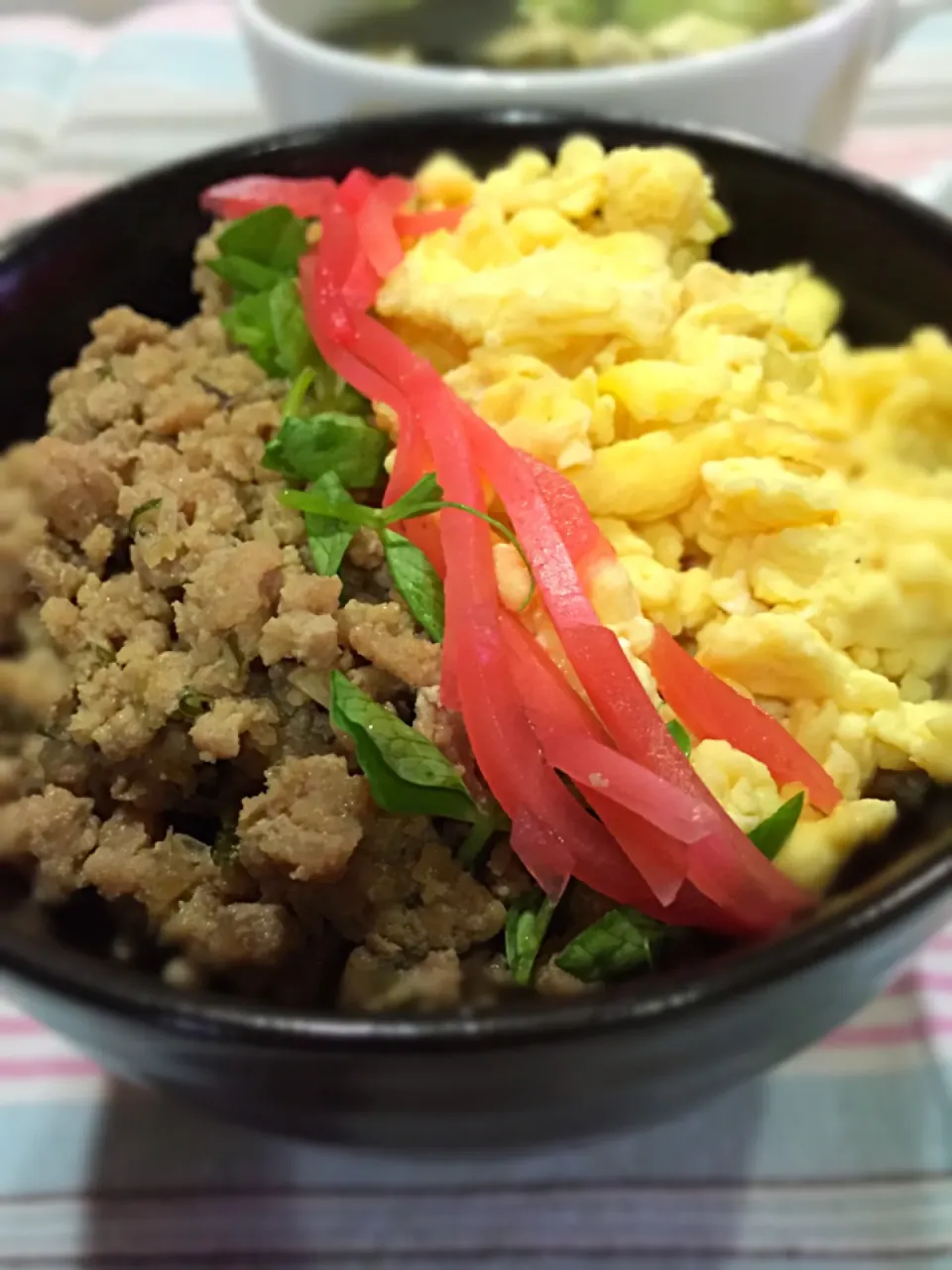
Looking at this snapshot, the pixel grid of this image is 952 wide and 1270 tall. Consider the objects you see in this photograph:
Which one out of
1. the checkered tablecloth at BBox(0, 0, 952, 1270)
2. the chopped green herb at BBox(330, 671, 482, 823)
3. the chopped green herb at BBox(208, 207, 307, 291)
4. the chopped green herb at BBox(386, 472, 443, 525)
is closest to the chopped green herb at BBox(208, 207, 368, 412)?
the chopped green herb at BBox(208, 207, 307, 291)

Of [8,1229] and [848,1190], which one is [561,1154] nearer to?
[848,1190]

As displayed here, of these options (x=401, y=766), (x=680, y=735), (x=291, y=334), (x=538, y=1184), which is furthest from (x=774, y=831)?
(x=291, y=334)

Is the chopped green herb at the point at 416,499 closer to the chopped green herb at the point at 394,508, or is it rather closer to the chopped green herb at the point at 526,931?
the chopped green herb at the point at 394,508

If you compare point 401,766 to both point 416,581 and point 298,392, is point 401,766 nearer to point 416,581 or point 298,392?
point 416,581

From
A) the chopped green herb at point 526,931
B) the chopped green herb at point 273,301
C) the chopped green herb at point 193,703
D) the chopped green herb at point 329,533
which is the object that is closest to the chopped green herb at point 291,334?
the chopped green herb at point 273,301

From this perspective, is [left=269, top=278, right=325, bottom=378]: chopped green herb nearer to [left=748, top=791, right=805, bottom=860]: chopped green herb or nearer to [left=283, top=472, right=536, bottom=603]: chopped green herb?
[left=283, top=472, right=536, bottom=603]: chopped green herb

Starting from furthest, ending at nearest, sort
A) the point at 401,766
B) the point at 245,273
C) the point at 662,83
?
the point at 662,83 → the point at 245,273 → the point at 401,766
